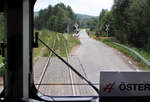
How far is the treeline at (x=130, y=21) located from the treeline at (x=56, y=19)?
1.21ft

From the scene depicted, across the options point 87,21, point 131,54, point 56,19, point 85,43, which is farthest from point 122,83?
point 56,19

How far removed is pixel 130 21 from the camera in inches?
85.5

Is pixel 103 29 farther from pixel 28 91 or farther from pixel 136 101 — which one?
pixel 28 91

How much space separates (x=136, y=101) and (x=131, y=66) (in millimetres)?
388

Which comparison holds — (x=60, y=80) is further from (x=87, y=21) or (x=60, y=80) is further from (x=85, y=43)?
(x=87, y=21)

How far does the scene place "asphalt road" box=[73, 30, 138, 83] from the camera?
2.14m

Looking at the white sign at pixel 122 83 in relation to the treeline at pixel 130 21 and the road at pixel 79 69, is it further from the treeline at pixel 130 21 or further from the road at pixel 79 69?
the treeline at pixel 130 21

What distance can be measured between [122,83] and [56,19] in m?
1.06

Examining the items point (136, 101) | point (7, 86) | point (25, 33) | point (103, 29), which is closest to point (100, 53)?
point (103, 29)

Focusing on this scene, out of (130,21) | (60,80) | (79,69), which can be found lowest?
(60,80)

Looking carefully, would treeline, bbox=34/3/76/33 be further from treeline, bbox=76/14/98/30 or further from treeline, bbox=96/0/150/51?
treeline, bbox=96/0/150/51

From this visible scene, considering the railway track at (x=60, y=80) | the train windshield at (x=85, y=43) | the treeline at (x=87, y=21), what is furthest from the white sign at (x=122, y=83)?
the treeline at (x=87, y=21)

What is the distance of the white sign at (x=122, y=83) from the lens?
2.02 m

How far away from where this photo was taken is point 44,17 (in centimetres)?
226
